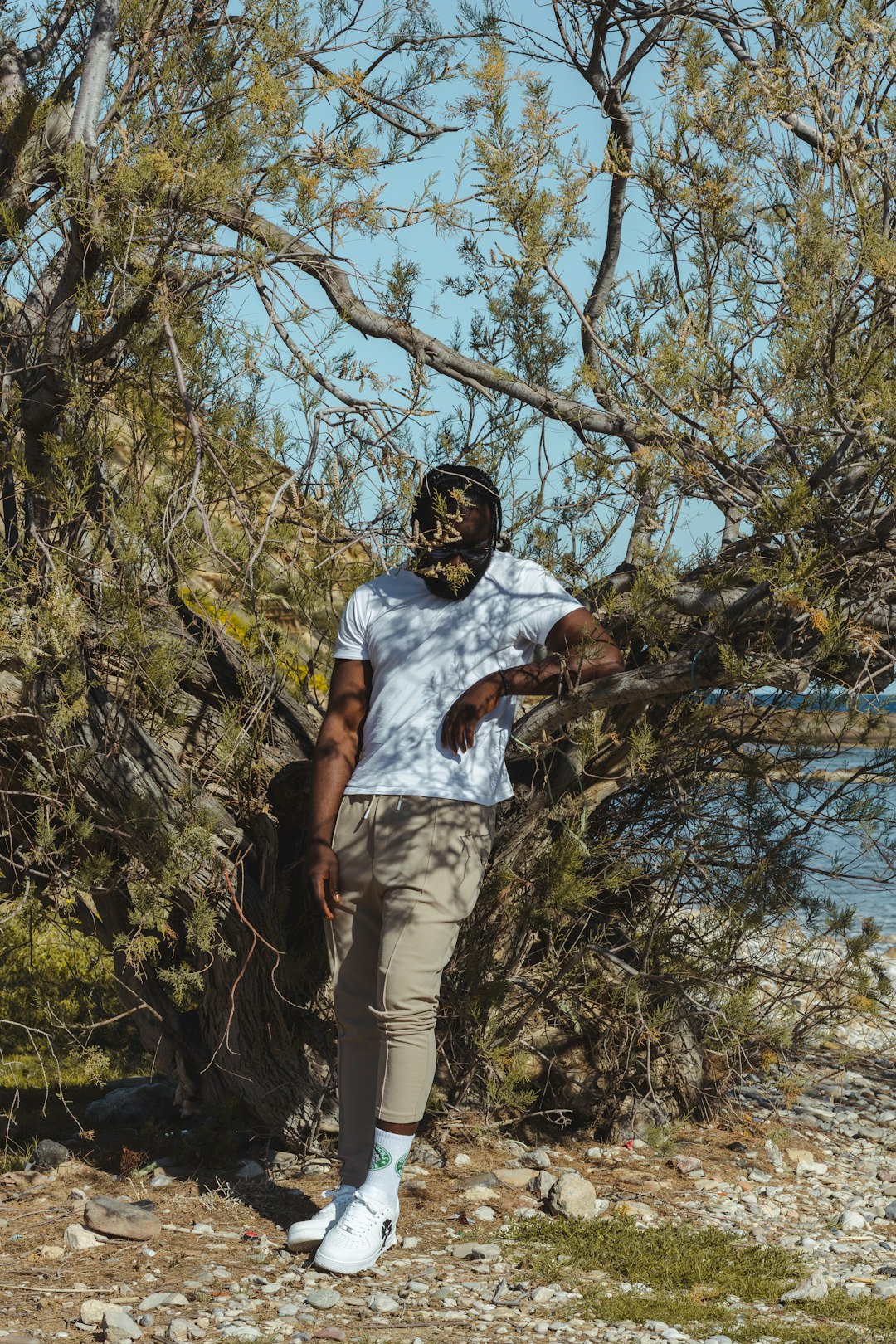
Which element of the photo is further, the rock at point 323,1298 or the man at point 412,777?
the man at point 412,777

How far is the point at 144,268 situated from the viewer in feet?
12.2

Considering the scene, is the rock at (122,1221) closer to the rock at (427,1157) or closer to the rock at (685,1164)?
the rock at (427,1157)

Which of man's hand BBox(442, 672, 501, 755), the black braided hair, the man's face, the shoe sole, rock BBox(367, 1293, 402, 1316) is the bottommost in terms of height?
rock BBox(367, 1293, 402, 1316)

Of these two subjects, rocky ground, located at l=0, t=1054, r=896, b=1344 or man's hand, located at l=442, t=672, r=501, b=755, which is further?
man's hand, located at l=442, t=672, r=501, b=755

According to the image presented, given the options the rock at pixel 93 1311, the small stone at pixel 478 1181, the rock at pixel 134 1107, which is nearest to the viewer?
the rock at pixel 93 1311

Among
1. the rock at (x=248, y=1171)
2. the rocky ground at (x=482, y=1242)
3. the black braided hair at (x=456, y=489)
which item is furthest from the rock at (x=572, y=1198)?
the black braided hair at (x=456, y=489)

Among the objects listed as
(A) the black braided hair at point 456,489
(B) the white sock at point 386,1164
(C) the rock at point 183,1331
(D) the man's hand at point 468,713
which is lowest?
(C) the rock at point 183,1331

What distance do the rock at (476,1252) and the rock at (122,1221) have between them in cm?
91

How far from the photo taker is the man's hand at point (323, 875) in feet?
13.0

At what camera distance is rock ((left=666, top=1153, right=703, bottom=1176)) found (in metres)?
4.63

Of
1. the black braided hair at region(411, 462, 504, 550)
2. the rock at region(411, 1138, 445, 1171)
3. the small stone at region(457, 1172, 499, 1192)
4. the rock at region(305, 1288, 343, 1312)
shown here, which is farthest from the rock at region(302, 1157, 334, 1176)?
the black braided hair at region(411, 462, 504, 550)

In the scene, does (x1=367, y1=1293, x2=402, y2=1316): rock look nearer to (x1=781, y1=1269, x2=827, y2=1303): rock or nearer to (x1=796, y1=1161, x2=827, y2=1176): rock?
(x1=781, y1=1269, x2=827, y2=1303): rock

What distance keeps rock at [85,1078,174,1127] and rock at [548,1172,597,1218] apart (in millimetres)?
1651

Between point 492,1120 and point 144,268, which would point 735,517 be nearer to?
point 144,268
